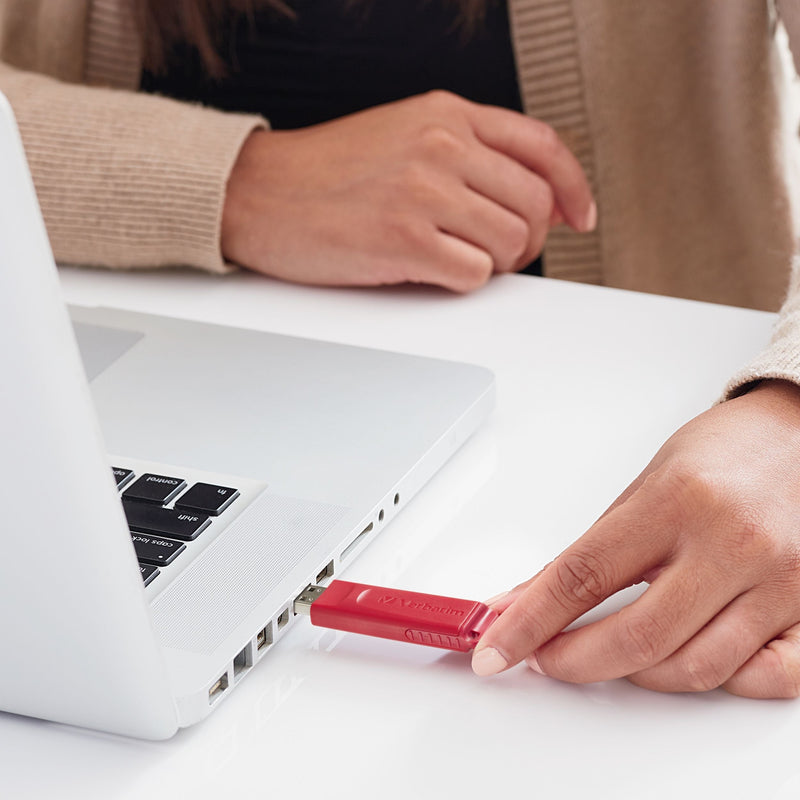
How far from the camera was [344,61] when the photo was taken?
0.99 metres

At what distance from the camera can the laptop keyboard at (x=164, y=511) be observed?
0.41 m

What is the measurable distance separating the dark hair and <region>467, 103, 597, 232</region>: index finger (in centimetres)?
23

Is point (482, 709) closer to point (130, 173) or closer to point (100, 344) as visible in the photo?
point (100, 344)

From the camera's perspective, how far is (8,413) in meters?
0.28

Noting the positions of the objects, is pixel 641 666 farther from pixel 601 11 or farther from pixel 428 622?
pixel 601 11

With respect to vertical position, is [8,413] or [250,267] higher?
[8,413]

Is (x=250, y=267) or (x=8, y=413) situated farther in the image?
(x=250, y=267)

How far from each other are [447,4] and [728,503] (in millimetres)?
→ 651

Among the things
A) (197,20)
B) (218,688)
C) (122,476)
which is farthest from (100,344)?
(197,20)

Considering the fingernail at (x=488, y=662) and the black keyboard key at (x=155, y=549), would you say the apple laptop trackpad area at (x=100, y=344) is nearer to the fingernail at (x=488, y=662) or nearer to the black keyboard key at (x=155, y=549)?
the black keyboard key at (x=155, y=549)

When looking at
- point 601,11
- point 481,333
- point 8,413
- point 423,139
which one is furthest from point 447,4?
point 8,413

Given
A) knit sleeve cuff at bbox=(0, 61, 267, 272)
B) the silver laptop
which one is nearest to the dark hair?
knit sleeve cuff at bbox=(0, 61, 267, 272)

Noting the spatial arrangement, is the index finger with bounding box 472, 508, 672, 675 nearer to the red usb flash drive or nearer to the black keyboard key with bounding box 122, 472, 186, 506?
the red usb flash drive

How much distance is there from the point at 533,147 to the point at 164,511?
1.26 ft
